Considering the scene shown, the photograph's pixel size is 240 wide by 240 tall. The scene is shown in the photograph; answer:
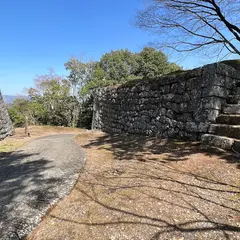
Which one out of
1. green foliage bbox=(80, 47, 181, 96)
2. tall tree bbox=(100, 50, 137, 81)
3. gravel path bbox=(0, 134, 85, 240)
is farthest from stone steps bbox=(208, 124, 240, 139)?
tall tree bbox=(100, 50, 137, 81)

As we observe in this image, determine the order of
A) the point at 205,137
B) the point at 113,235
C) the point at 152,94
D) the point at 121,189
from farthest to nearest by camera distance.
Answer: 1. the point at 152,94
2. the point at 205,137
3. the point at 121,189
4. the point at 113,235

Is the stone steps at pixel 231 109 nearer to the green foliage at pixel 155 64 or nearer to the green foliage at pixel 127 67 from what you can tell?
the green foliage at pixel 127 67

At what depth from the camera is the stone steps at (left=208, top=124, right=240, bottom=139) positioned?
4.23 meters

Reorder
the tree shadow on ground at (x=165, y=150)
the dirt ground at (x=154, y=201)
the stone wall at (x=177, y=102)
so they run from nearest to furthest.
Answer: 1. the dirt ground at (x=154, y=201)
2. the tree shadow on ground at (x=165, y=150)
3. the stone wall at (x=177, y=102)

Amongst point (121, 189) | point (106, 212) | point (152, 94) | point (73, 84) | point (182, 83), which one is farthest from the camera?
point (73, 84)

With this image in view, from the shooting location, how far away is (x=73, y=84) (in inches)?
891

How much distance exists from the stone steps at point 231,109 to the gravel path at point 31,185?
328 cm

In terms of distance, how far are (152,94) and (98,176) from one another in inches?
145

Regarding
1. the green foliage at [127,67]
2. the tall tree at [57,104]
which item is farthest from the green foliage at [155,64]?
the tall tree at [57,104]

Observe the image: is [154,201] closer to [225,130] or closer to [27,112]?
[225,130]

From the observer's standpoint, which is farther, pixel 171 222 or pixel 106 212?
pixel 106 212

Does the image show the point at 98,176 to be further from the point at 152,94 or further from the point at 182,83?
the point at 152,94

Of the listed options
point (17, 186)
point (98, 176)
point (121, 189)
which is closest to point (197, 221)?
point (121, 189)

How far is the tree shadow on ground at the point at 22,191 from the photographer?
100.0 inches
